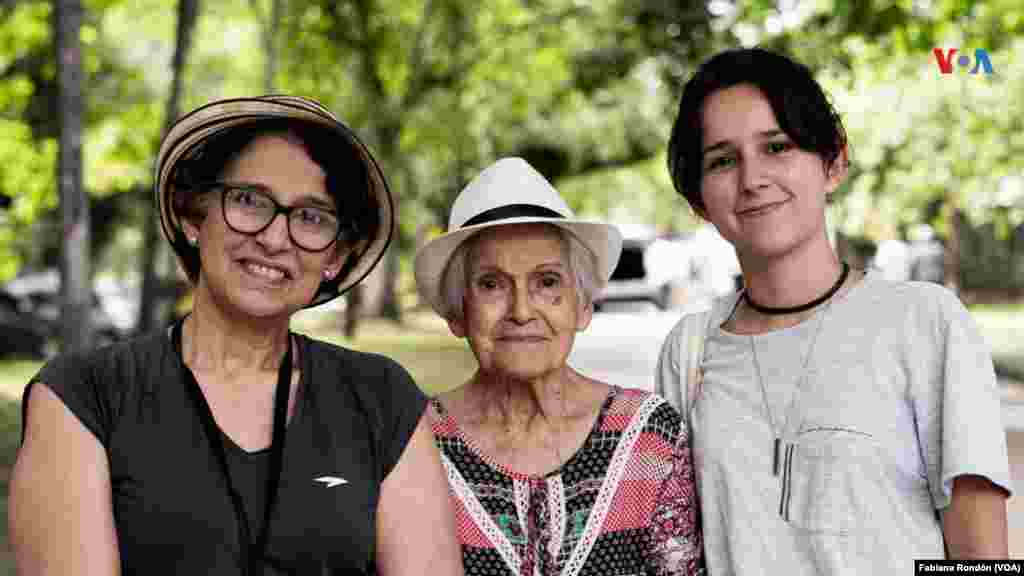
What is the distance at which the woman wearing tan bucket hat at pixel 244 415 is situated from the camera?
8.57 feet

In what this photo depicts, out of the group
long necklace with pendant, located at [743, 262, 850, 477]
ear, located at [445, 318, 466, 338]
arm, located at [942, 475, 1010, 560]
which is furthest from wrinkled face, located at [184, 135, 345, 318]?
arm, located at [942, 475, 1010, 560]

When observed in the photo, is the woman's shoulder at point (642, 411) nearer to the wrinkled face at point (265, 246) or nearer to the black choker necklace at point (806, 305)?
the black choker necklace at point (806, 305)

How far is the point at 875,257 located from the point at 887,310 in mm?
17332

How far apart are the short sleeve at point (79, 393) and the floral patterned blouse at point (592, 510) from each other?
2.98ft

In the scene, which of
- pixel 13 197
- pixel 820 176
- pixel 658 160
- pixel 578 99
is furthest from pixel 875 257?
pixel 820 176

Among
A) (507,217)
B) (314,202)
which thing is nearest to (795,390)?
(507,217)

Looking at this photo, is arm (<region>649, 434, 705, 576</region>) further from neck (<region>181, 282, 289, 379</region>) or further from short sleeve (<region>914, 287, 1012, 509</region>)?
neck (<region>181, 282, 289, 379</region>)

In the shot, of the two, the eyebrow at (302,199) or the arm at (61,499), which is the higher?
the eyebrow at (302,199)

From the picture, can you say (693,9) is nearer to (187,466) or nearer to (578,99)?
(187,466)

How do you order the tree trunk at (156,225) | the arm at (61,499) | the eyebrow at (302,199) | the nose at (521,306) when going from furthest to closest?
1. the tree trunk at (156,225)
2. the nose at (521,306)
3. the eyebrow at (302,199)
4. the arm at (61,499)

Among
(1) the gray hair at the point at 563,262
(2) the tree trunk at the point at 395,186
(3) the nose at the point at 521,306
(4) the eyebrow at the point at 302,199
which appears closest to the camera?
(4) the eyebrow at the point at 302,199

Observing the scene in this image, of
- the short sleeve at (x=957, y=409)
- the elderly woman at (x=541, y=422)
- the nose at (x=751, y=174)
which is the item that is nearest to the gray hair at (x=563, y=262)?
the elderly woman at (x=541, y=422)

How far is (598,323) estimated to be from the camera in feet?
87.7

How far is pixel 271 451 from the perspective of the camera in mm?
2756
